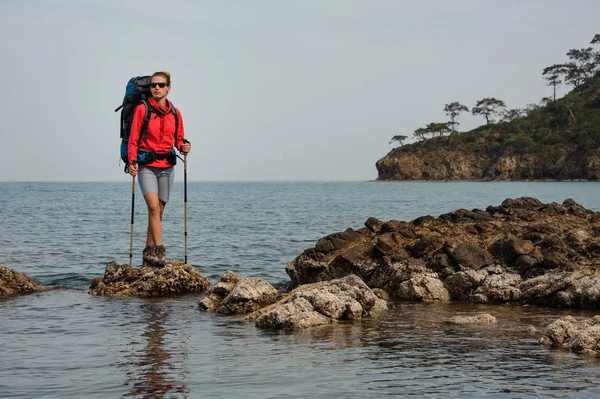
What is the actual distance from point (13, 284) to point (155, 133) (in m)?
3.85

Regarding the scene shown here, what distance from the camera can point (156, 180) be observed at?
40.6 feet

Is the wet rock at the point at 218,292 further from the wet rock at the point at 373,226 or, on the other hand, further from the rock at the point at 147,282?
the wet rock at the point at 373,226

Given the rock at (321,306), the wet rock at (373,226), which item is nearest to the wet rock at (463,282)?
the rock at (321,306)

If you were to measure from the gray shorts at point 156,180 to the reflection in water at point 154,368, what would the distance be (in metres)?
3.10

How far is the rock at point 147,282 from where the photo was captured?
1248cm

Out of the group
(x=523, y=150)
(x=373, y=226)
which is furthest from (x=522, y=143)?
(x=373, y=226)

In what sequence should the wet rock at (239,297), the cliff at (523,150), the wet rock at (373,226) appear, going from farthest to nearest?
the cliff at (523,150) → the wet rock at (373,226) → the wet rock at (239,297)

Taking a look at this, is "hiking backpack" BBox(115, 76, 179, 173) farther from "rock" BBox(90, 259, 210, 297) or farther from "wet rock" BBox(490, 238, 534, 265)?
"wet rock" BBox(490, 238, 534, 265)

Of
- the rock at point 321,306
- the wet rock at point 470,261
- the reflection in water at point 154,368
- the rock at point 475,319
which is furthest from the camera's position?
the wet rock at point 470,261

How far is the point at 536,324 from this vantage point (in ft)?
32.0

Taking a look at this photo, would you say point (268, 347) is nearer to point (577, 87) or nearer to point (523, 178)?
point (523, 178)

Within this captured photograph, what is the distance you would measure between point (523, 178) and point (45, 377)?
14732 cm

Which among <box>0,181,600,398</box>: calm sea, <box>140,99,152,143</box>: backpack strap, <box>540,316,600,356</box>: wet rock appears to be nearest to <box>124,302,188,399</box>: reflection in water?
<box>0,181,600,398</box>: calm sea

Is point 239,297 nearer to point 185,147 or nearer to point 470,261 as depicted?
point 185,147
